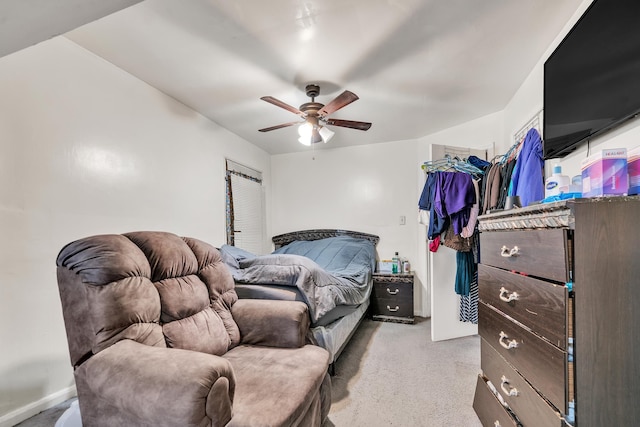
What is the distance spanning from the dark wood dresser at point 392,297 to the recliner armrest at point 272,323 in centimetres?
216

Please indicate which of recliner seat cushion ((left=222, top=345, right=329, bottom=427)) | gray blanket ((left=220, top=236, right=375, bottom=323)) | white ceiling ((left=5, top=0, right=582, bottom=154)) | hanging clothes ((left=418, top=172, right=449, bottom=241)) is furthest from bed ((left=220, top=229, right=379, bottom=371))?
white ceiling ((left=5, top=0, right=582, bottom=154))

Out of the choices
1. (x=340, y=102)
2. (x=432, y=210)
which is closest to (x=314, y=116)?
(x=340, y=102)

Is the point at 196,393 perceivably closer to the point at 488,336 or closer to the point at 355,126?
the point at 488,336

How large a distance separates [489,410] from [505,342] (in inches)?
20.3

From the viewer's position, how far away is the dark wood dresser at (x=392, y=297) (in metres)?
3.55

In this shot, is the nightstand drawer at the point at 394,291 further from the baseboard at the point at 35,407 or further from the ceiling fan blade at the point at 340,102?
the baseboard at the point at 35,407

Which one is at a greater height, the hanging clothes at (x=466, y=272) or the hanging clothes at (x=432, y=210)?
the hanging clothes at (x=432, y=210)

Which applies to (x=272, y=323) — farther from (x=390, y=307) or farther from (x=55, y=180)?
(x=390, y=307)

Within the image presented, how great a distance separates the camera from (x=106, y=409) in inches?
37.6

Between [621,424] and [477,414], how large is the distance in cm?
104

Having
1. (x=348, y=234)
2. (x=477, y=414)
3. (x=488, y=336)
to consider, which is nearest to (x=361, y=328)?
(x=348, y=234)

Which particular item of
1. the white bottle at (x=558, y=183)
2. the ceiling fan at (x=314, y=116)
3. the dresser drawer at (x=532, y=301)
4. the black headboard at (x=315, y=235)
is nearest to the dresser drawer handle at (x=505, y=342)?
the dresser drawer at (x=532, y=301)

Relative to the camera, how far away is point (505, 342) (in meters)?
1.29

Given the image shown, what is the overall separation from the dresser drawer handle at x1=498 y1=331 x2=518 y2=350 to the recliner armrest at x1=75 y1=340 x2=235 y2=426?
116cm
